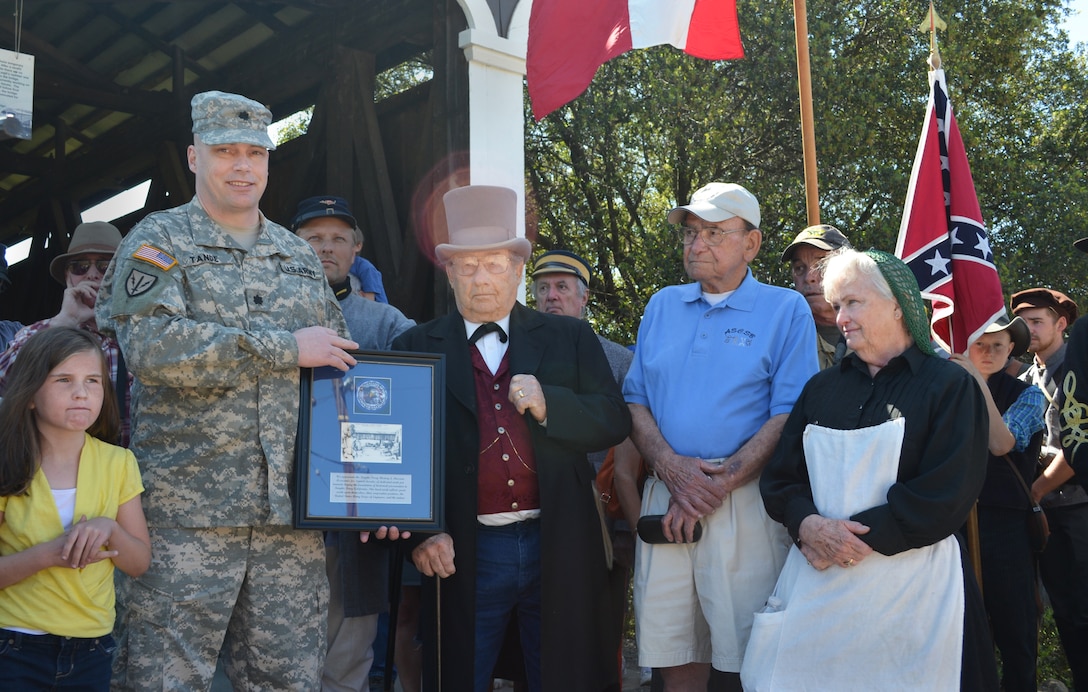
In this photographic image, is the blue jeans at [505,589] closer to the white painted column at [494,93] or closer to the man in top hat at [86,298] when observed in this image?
the man in top hat at [86,298]

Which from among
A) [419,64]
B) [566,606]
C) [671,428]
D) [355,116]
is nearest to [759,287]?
[671,428]

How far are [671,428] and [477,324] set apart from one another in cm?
82

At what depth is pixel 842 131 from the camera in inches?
436

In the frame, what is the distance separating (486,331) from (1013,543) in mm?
2661

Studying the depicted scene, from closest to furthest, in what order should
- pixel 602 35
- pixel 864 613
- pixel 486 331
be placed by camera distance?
pixel 864 613, pixel 486 331, pixel 602 35

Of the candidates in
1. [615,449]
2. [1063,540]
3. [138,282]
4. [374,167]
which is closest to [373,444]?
[138,282]

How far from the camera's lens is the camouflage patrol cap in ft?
10.9

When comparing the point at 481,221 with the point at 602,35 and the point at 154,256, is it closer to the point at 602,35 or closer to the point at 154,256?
the point at 154,256

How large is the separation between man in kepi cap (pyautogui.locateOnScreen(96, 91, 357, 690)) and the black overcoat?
16.7 inches

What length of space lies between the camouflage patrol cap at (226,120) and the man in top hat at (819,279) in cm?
248

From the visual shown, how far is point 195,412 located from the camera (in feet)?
10.6

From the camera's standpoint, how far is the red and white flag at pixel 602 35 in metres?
5.66

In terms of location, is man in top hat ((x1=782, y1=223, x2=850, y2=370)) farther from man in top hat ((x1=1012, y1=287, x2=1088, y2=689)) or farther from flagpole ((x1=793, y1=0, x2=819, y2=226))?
man in top hat ((x1=1012, y1=287, x2=1088, y2=689))

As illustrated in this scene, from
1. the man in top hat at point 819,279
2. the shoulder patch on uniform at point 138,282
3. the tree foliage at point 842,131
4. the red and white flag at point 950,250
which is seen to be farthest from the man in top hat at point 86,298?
the tree foliage at point 842,131
